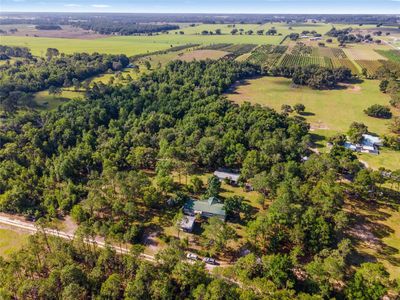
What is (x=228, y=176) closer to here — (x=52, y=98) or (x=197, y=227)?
(x=197, y=227)

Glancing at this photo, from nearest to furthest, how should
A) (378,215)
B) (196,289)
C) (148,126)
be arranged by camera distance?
(196,289) → (378,215) → (148,126)

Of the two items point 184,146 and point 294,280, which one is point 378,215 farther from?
point 184,146

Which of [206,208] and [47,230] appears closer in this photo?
[47,230]

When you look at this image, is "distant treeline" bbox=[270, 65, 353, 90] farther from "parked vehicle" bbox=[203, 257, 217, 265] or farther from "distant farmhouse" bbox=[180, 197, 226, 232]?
"parked vehicle" bbox=[203, 257, 217, 265]

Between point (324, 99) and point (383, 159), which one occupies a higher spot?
point (324, 99)

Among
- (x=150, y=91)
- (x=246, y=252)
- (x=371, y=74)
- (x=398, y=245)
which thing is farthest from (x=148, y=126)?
(x=371, y=74)

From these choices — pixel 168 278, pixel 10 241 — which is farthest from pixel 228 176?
pixel 10 241

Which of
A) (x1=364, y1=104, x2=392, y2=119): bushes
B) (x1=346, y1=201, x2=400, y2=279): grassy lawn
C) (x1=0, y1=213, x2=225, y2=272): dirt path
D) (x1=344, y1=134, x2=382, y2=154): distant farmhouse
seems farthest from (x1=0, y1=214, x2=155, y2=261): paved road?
(x1=364, y1=104, x2=392, y2=119): bushes
